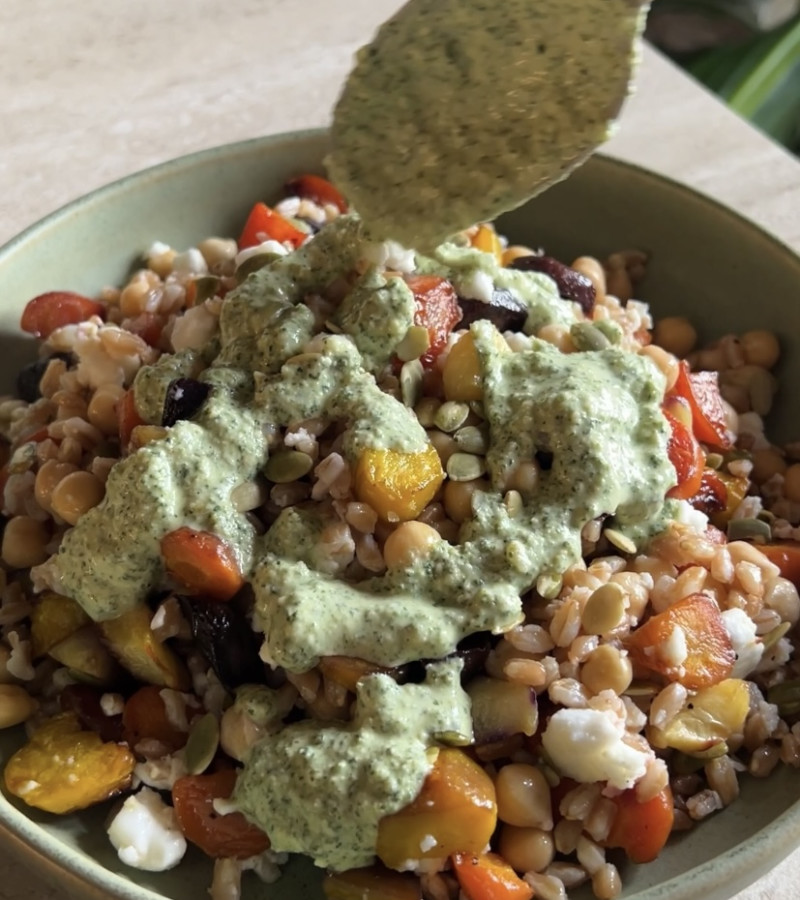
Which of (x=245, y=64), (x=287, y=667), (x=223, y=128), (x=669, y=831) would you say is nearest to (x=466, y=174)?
(x=287, y=667)

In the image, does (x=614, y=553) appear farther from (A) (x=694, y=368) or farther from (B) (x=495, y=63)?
(B) (x=495, y=63)

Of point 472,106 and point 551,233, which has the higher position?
point 472,106

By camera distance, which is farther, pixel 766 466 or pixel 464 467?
pixel 766 466

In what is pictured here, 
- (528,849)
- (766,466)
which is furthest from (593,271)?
(528,849)

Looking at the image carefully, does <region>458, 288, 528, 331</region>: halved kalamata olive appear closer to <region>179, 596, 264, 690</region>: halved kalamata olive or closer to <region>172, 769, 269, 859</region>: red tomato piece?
<region>179, 596, 264, 690</region>: halved kalamata olive

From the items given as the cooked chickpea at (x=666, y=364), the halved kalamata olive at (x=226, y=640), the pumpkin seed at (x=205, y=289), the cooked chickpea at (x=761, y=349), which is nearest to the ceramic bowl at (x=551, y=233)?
the cooked chickpea at (x=761, y=349)

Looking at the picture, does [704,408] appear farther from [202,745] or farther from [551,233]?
[202,745]
